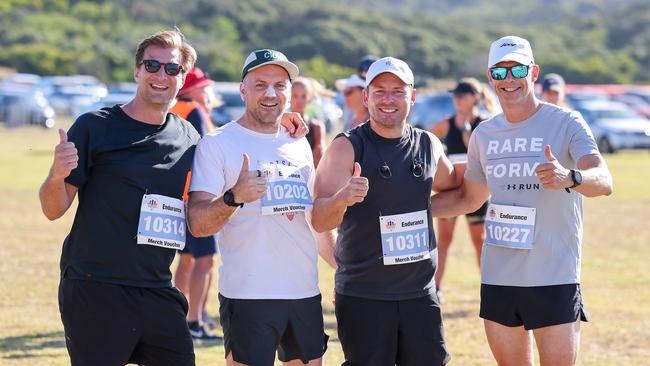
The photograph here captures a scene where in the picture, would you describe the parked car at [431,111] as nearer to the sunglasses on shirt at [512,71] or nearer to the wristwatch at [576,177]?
the sunglasses on shirt at [512,71]

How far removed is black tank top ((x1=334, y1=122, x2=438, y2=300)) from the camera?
5.44 metres

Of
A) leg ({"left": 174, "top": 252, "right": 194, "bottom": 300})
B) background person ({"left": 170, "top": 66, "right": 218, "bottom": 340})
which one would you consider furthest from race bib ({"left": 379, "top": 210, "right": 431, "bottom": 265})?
leg ({"left": 174, "top": 252, "right": 194, "bottom": 300})

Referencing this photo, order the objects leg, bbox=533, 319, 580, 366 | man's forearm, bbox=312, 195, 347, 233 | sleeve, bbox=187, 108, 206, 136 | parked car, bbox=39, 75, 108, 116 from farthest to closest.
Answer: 1. parked car, bbox=39, 75, 108, 116
2. sleeve, bbox=187, 108, 206, 136
3. leg, bbox=533, 319, 580, 366
4. man's forearm, bbox=312, 195, 347, 233

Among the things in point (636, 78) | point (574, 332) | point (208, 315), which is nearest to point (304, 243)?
point (574, 332)

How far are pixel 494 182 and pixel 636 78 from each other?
8705 cm

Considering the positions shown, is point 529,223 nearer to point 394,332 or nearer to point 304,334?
point 394,332

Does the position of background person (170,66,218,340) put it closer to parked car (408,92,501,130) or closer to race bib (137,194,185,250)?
race bib (137,194,185,250)

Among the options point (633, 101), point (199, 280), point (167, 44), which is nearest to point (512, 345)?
point (167, 44)

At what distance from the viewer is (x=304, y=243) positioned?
532cm

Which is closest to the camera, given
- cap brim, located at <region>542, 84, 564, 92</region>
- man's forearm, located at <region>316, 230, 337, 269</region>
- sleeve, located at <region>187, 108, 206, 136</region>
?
man's forearm, located at <region>316, 230, 337, 269</region>

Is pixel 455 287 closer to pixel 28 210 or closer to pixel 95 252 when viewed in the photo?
pixel 95 252

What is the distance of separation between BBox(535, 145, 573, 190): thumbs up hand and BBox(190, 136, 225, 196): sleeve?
1.49 m

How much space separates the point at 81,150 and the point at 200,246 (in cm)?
365

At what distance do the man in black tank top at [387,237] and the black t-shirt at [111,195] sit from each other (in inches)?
35.5
